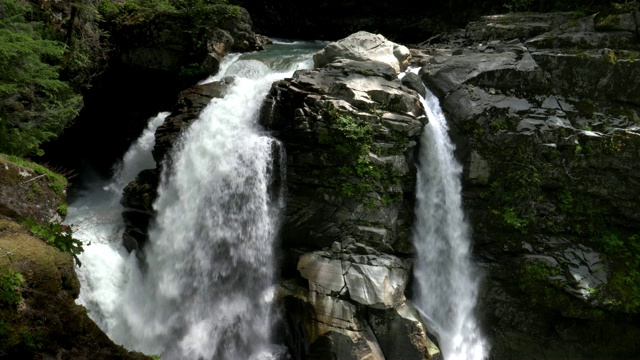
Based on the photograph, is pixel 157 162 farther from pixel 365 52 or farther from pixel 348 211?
pixel 365 52

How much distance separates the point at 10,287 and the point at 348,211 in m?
5.78

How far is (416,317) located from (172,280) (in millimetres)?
5223

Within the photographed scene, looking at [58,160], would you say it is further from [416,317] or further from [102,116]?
[416,317]

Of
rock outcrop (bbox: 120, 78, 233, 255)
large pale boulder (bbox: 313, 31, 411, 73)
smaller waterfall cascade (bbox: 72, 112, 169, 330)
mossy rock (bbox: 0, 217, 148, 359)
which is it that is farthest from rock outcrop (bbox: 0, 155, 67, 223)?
large pale boulder (bbox: 313, 31, 411, 73)

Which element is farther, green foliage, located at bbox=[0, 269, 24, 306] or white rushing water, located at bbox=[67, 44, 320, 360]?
white rushing water, located at bbox=[67, 44, 320, 360]

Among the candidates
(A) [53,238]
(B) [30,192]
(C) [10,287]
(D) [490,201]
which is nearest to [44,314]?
(C) [10,287]

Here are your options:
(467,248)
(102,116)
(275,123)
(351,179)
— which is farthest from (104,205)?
(467,248)

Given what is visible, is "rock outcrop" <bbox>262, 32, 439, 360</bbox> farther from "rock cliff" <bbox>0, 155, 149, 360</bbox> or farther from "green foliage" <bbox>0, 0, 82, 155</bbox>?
"green foliage" <bbox>0, 0, 82, 155</bbox>

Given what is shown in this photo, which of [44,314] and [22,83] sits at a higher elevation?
[22,83]

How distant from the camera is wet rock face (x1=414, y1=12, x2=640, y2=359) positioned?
839cm

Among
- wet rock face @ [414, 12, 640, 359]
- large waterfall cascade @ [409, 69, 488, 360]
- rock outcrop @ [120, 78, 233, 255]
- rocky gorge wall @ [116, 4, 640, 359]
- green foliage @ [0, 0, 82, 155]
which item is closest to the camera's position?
green foliage @ [0, 0, 82, 155]

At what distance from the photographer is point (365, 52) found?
1107 cm

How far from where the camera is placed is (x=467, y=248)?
9.23 meters

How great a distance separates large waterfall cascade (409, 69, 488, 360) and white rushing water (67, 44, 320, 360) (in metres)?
3.36
